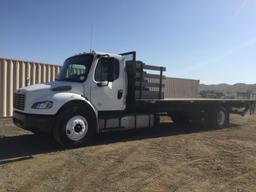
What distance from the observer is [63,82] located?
27.1ft

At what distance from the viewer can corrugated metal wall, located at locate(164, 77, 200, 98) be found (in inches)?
808

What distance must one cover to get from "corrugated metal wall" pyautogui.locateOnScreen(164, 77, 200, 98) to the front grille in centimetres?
1355

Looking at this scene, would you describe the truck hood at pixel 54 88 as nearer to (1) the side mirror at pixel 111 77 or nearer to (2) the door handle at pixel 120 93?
(1) the side mirror at pixel 111 77

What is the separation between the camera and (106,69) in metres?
8.62

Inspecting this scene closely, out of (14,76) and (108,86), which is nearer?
(108,86)

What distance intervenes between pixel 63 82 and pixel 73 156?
Result: 95.9 inches

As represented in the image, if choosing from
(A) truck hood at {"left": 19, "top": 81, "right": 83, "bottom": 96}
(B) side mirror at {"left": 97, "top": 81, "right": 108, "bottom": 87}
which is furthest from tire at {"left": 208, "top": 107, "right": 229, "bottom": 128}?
(A) truck hood at {"left": 19, "top": 81, "right": 83, "bottom": 96}

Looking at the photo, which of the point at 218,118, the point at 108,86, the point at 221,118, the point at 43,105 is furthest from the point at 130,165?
the point at 221,118

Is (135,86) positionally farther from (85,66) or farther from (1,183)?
(1,183)

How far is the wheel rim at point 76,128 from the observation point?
7.62 meters

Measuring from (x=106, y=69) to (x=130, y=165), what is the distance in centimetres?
348

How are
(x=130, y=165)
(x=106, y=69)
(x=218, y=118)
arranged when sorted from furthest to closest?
1. (x=218, y=118)
2. (x=106, y=69)
3. (x=130, y=165)

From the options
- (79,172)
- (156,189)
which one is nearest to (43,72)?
(79,172)

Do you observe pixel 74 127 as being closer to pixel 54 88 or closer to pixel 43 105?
pixel 43 105
